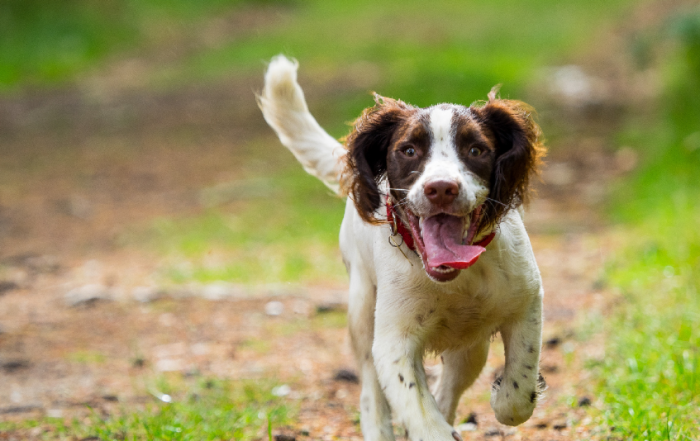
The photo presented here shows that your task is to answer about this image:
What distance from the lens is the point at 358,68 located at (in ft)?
54.2

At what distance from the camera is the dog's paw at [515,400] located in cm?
331

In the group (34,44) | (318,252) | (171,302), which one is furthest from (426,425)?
(34,44)

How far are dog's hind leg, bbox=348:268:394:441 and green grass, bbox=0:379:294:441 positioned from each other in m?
0.41

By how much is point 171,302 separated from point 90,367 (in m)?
1.30

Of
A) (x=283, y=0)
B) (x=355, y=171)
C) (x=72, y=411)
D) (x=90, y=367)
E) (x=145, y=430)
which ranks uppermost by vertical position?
(x=355, y=171)

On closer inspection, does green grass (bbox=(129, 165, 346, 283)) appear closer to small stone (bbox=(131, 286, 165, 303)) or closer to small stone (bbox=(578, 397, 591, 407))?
small stone (bbox=(131, 286, 165, 303))

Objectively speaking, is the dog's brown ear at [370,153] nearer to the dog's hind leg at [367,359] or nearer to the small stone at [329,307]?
the dog's hind leg at [367,359]

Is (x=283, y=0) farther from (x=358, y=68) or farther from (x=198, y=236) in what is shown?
(x=198, y=236)

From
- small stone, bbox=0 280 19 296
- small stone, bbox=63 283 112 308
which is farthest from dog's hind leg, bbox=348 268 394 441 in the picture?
small stone, bbox=0 280 19 296

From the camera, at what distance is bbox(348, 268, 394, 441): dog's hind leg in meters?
3.49

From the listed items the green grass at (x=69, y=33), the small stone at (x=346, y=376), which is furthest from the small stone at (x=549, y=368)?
the green grass at (x=69, y=33)

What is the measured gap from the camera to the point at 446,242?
9.62 ft

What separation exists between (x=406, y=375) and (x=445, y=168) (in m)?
0.73

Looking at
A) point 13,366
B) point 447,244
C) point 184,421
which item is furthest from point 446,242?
point 13,366
